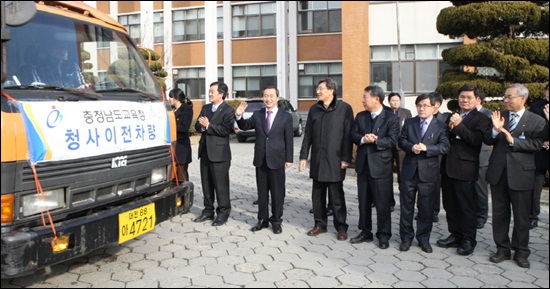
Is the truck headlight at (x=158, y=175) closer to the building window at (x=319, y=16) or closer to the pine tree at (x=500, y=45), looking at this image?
the pine tree at (x=500, y=45)

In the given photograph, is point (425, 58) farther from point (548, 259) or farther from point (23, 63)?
point (23, 63)

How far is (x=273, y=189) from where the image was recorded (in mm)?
6320

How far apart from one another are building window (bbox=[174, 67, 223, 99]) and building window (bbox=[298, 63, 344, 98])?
500 centimetres

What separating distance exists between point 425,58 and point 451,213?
16294mm

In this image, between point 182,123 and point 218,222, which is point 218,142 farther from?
point 218,222

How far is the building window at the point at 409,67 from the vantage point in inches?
820

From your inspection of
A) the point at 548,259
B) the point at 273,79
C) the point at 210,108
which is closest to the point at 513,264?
the point at 548,259

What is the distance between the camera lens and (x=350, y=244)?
582cm

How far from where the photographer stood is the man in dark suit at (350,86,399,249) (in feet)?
18.7

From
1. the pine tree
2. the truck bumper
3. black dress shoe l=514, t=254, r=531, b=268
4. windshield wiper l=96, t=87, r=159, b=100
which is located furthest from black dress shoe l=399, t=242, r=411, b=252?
the pine tree

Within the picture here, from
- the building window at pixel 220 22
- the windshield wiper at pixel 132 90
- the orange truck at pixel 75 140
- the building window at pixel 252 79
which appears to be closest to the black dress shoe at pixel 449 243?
the orange truck at pixel 75 140

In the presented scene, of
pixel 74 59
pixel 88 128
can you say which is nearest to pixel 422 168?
pixel 88 128

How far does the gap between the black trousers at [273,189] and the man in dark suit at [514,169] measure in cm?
245

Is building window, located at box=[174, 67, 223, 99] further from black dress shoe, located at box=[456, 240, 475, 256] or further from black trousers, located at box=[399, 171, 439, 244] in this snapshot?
black dress shoe, located at box=[456, 240, 475, 256]
